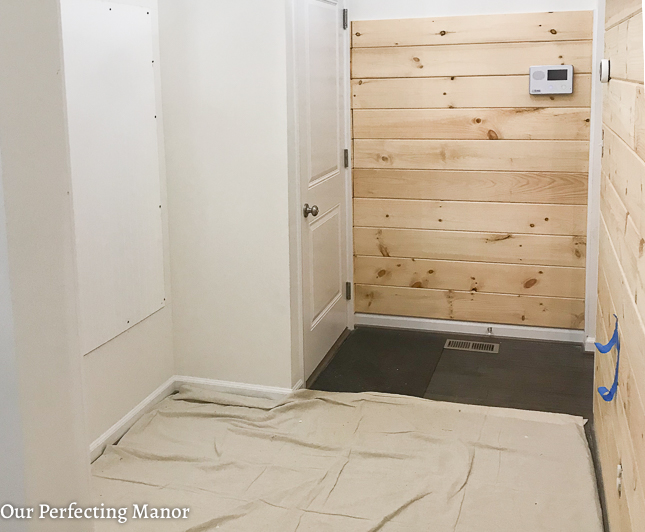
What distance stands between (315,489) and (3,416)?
166cm

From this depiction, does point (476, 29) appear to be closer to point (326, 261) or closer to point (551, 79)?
point (551, 79)

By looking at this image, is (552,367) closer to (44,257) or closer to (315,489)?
(315,489)

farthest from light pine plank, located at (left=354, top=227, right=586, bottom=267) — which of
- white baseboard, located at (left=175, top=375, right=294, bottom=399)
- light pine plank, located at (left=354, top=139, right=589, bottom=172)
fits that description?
white baseboard, located at (left=175, top=375, right=294, bottom=399)

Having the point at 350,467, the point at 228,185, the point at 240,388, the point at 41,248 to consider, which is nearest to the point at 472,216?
the point at 228,185

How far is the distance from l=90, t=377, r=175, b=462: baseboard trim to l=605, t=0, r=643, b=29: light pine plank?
226 centimetres

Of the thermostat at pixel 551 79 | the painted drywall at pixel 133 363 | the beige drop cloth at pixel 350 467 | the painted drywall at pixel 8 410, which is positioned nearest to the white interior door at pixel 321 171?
the beige drop cloth at pixel 350 467

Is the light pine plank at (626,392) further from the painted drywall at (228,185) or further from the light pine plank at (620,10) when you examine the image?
the painted drywall at (228,185)

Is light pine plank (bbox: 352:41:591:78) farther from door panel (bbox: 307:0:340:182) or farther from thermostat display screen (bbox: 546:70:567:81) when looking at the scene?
door panel (bbox: 307:0:340:182)

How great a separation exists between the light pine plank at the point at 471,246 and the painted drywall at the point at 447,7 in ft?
3.78

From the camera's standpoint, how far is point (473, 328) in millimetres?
4059

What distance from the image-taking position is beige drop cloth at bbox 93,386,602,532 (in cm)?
231

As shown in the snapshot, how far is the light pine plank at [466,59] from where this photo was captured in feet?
11.8

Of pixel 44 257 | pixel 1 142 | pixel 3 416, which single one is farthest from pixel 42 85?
pixel 3 416

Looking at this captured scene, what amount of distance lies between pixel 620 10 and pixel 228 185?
1.68m
